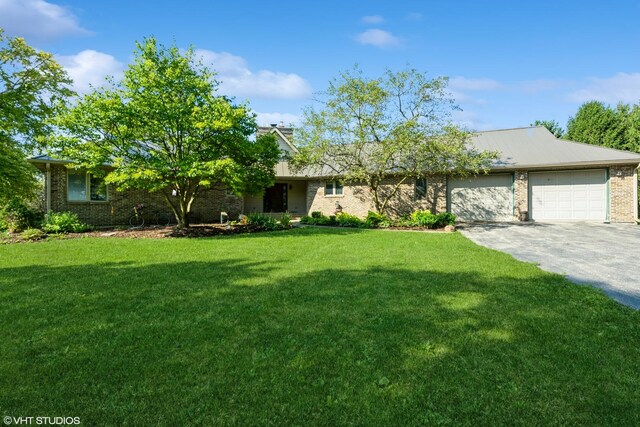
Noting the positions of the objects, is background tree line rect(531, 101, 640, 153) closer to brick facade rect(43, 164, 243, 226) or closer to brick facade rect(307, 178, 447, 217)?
brick facade rect(307, 178, 447, 217)

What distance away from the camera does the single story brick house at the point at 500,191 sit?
1538 centimetres

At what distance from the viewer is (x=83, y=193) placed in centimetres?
1534

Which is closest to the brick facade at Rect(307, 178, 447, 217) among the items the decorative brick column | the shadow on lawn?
the decorative brick column

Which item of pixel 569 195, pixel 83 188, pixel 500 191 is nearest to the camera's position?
pixel 83 188

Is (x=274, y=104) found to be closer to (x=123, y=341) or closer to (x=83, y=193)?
(x=83, y=193)

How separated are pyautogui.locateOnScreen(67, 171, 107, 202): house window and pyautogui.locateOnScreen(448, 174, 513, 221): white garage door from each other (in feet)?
55.6

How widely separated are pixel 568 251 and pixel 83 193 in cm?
1769

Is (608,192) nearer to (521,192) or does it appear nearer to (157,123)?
(521,192)

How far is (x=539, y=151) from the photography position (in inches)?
701

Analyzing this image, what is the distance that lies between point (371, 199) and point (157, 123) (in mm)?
12132

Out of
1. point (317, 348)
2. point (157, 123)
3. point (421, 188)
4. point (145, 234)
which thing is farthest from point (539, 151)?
point (317, 348)

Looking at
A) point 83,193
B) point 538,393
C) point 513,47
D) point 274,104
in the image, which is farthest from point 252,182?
point 538,393

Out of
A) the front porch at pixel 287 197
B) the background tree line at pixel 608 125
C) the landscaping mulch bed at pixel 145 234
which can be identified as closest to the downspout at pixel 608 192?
the front porch at pixel 287 197

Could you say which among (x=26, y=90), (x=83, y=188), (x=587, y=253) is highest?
(x=26, y=90)
